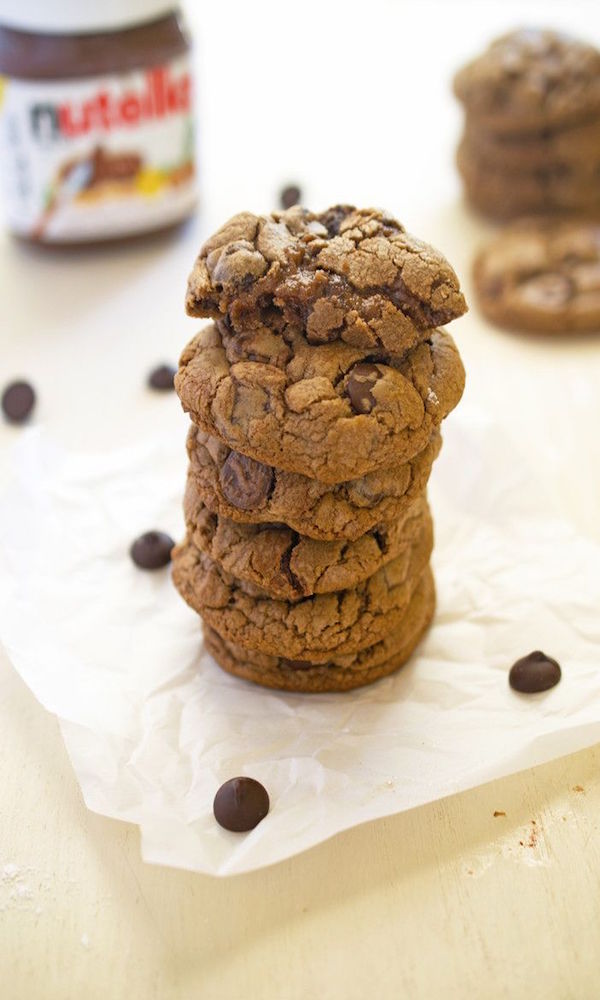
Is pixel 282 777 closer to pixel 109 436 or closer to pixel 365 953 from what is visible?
pixel 365 953

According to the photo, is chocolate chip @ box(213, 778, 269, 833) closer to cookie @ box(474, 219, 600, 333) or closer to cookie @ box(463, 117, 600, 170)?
cookie @ box(474, 219, 600, 333)

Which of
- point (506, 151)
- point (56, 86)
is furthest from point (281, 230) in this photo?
point (506, 151)

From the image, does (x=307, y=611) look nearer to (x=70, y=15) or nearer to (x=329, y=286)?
(x=329, y=286)

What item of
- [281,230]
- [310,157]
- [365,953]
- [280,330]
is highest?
[281,230]

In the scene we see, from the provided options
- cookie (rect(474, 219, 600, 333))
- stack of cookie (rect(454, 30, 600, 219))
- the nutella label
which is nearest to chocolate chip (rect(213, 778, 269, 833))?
cookie (rect(474, 219, 600, 333))

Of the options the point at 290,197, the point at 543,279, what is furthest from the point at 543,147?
the point at 290,197

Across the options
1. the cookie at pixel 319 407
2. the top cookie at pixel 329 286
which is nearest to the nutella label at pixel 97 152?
the top cookie at pixel 329 286

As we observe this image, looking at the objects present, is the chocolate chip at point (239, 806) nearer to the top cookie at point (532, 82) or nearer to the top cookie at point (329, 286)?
the top cookie at point (329, 286)
